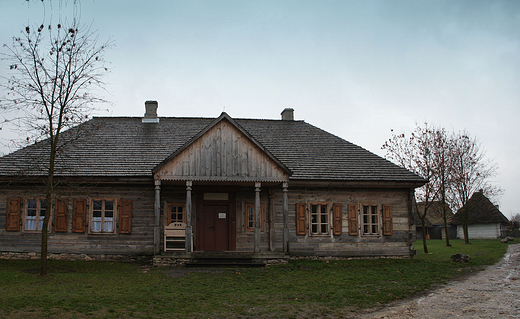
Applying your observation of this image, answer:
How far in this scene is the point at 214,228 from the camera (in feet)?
55.3

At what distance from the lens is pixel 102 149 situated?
17.8 metres

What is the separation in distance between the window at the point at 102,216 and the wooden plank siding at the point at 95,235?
0.58 feet

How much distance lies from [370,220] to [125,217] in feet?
32.6

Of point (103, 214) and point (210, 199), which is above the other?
point (210, 199)

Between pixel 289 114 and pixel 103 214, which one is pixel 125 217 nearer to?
pixel 103 214

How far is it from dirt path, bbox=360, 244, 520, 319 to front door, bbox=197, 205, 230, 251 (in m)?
8.74

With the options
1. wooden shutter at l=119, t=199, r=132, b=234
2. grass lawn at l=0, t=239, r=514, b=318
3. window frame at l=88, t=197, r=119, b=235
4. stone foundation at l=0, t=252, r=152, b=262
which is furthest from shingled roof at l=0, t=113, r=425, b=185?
grass lawn at l=0, t=239, r=514, b=318

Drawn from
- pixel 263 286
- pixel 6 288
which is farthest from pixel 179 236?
pixel 6 288

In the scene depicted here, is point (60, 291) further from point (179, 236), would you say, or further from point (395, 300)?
point (395, 300)

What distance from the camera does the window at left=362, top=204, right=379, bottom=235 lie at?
17.4 meters

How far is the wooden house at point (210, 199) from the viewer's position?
15203 mm

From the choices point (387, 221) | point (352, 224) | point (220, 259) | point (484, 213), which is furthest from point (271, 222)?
point (484, 213)

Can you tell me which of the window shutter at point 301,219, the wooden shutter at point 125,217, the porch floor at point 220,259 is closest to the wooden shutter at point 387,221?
the window shutter at point 301,219

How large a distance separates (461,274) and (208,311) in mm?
8579
